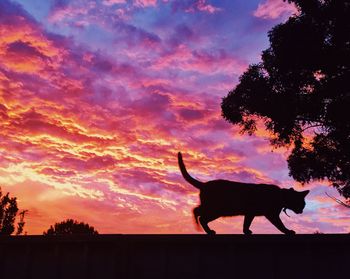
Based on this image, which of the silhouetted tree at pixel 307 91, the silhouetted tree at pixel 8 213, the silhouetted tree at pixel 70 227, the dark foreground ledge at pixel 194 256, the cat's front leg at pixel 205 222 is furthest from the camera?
the silhouetted tree at pixel 70 227

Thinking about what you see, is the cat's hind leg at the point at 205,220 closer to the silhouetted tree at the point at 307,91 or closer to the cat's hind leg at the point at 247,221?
the cat's hind leg at the point at 247,221

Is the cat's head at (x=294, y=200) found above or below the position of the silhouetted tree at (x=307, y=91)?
below

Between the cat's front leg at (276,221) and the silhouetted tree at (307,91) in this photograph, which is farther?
the silhouetted tree at (307,91)

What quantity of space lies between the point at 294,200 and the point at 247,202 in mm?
1021

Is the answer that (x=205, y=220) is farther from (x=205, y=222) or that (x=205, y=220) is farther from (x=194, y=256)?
(x=194, y=256)

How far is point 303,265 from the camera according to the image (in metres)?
6.43

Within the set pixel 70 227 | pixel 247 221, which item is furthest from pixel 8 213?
pixel 247 221

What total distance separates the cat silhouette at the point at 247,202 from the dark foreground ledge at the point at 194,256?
2260mm

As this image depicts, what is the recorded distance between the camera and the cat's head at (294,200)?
921 centimetres

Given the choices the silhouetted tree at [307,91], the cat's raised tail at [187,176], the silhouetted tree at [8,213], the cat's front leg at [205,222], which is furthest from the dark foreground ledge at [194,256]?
the silhouetted tree at [8,213]

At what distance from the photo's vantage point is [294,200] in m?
9.23

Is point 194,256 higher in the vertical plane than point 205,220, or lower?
lower

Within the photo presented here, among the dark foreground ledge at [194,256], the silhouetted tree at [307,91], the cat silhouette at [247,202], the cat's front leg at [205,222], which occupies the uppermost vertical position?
the silhouetted tree at [307,91]

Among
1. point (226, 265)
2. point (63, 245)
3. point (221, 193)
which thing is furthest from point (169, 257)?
point (221, 193)
